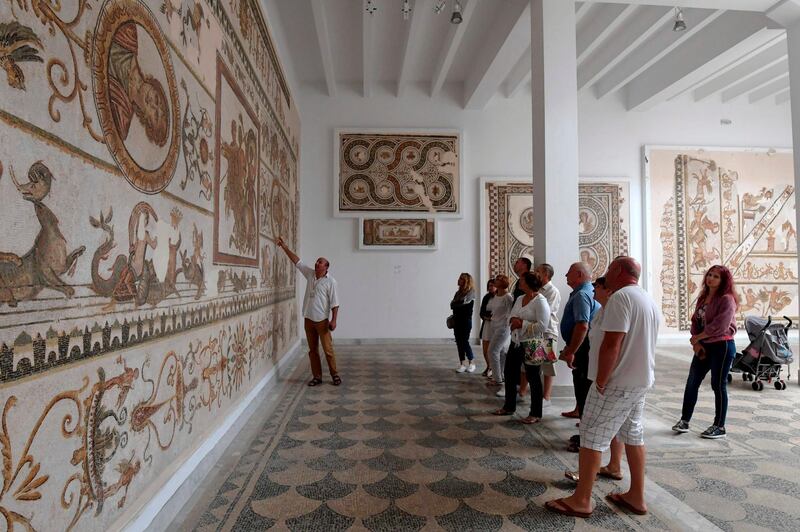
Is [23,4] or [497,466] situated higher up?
[23,4]

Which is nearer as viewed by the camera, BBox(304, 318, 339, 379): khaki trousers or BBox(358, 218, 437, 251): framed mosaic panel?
BBox(304, 318, 339, 379): khaki trousers

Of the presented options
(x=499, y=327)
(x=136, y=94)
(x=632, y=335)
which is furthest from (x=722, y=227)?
(x=136, y=94)

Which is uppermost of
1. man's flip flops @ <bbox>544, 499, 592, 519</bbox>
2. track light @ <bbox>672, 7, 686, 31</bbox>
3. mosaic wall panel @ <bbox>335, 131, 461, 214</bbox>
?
track light @ <bbox>672, 7, 686, 31</bbox>

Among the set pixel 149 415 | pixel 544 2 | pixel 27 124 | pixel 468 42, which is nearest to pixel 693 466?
pixel 149 415

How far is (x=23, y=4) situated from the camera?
1.41 m

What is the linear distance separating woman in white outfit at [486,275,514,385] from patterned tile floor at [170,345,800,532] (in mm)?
560

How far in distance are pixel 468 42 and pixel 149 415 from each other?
26.3ft

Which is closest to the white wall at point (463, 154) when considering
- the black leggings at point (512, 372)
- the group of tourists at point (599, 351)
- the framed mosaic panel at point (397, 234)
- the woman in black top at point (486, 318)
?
the framed mosaic panel at point (397, 234)

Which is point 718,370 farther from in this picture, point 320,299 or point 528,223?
point 528,223

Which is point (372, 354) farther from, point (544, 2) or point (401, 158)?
point (544, 2)

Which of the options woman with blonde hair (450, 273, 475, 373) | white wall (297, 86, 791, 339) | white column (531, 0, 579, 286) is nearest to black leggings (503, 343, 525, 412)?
white column (531, 0, 579, 286)

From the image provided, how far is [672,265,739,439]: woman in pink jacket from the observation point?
3.88m

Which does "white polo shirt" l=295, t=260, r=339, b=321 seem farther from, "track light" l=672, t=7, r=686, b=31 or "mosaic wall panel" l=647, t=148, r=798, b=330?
"mosaic wall panel" l=647, t=148, r=798, b=330

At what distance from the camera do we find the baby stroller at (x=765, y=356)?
5.97 m
